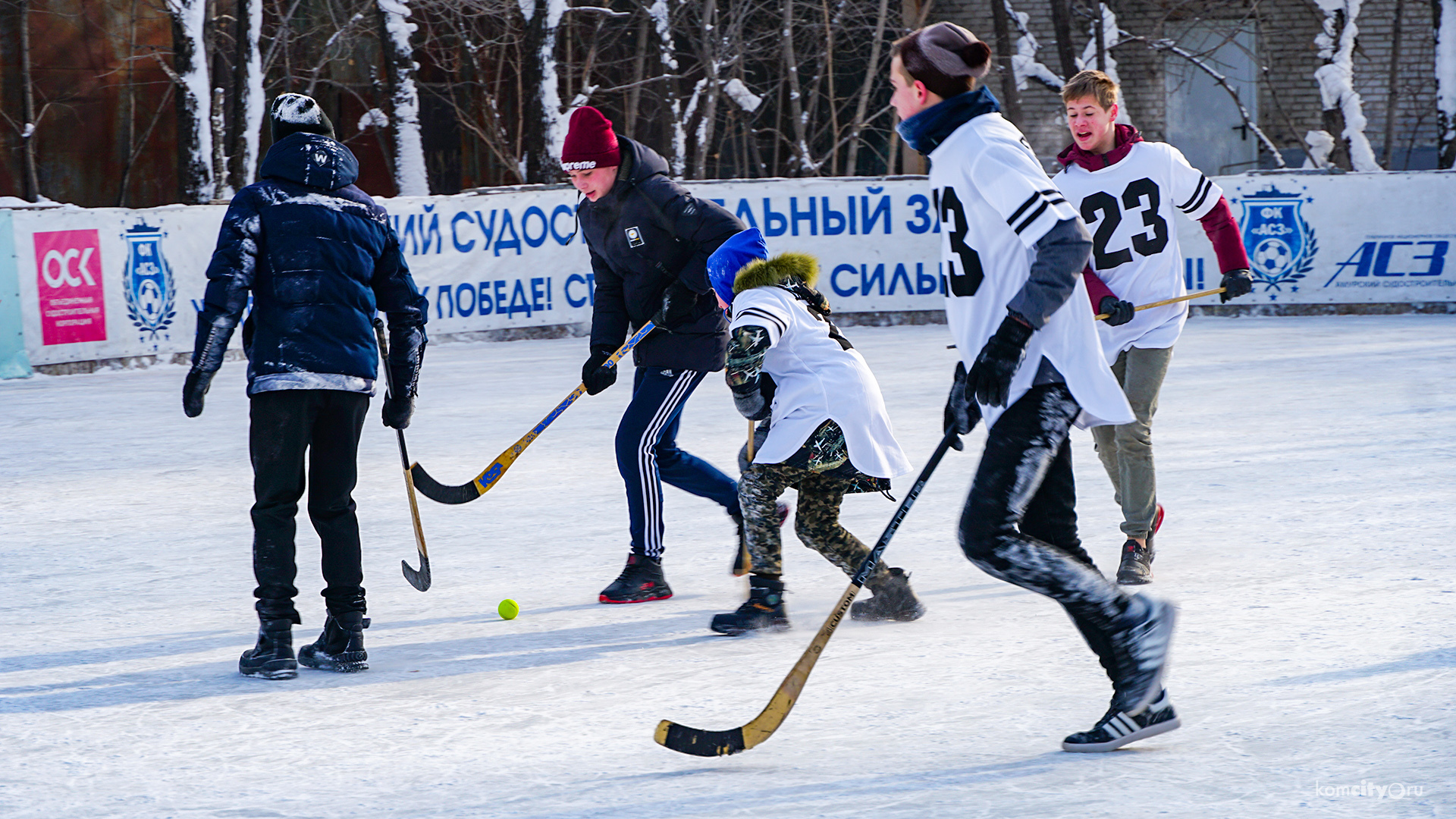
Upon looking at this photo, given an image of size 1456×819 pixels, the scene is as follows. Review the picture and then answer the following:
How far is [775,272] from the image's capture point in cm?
422

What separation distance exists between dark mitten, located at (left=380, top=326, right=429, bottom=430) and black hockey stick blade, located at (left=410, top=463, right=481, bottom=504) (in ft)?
1.56

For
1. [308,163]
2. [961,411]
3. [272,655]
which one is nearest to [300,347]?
[308,163]

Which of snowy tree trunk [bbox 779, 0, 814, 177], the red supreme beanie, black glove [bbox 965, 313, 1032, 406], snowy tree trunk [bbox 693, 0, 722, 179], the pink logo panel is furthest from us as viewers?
snowy tree trunk [bbox 779, 0, 814, 177]

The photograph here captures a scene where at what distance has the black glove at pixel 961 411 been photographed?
122 inches

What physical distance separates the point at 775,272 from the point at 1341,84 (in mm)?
15382

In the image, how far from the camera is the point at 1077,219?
9.77ft

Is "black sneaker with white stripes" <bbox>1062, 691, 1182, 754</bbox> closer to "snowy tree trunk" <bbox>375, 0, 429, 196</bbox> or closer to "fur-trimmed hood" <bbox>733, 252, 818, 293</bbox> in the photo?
"fur-trimmed hood" <bbox>733, 252, 818, 293</bbox>

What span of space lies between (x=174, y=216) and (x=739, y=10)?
362 inches

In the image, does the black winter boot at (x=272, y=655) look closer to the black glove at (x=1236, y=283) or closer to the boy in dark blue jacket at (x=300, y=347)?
the boy in dark blue jacket at (x=300, y=347)

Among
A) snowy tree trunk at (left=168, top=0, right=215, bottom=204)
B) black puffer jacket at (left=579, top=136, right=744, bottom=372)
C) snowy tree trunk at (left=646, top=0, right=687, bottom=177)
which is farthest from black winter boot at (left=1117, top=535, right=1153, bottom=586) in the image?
snowy tree trunk at (left=646, top=0, right=687, bottom=177)

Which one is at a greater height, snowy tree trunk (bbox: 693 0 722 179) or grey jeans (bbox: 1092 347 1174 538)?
snowy tree trunk (bbox: 693 0 722 179)

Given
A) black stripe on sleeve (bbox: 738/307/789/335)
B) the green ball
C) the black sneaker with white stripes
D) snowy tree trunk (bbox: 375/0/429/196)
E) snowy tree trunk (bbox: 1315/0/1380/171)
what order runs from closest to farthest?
the black sneaker with white stripes, black stripe on sleeve (bbox: 738/307/789/335), the green ball, snowy tree trunk (bbox: 375/0/429/196), snowy tree trunk (bbox: 1315/0/1380/171)

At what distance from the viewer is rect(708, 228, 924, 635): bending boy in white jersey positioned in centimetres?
417

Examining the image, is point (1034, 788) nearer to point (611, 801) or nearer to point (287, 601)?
point (611, 801)
